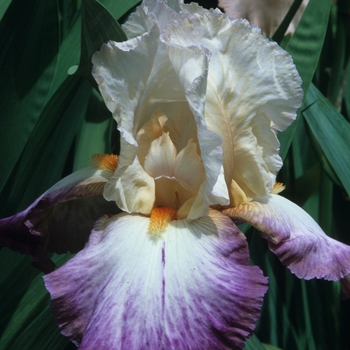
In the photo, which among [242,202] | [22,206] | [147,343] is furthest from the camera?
[22,206]

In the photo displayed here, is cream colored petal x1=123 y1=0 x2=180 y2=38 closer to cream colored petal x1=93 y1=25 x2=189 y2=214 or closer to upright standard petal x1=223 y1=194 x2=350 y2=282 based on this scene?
cream colored petal x1=93 y1=25 x2=189 y2=214

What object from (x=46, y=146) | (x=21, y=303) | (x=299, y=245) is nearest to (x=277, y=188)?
(x=299, y=245)

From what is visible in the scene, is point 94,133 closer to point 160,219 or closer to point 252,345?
point 160,219

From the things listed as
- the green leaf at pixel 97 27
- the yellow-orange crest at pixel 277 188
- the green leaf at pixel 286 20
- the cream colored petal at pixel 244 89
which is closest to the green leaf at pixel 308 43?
the green leaf at pixel 286 20

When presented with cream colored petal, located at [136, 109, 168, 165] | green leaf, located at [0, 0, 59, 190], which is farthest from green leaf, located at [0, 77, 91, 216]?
cream colored petal, located at [136, 109, 168, 165]

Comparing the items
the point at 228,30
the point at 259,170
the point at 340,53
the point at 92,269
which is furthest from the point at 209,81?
the point at 340,53

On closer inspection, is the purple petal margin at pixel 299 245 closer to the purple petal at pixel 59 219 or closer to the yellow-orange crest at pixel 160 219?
the yellow-orange crest at pixel 160 219

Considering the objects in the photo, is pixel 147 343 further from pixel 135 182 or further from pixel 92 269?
pixel 135 182
